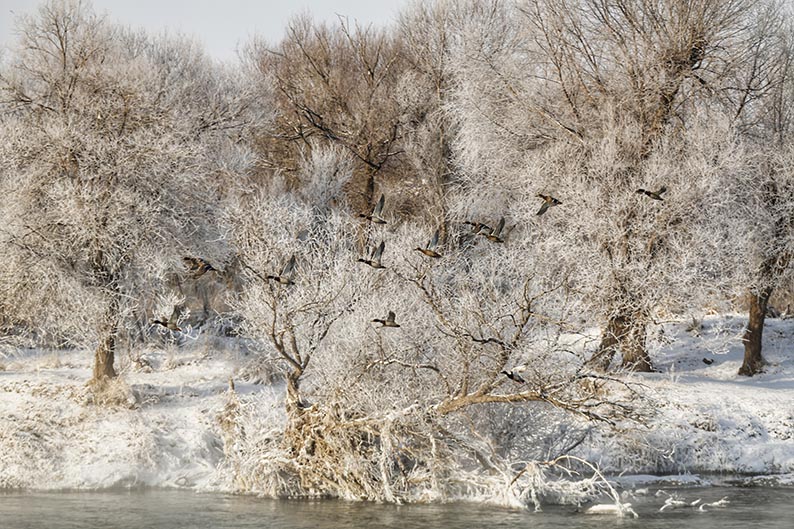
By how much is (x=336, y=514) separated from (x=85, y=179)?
1117 cm

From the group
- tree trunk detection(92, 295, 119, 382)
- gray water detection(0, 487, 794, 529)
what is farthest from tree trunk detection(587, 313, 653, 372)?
tree trunk detection(92, 295, 119, 382)

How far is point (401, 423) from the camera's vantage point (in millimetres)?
18641

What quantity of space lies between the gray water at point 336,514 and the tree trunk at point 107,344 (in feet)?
18.2

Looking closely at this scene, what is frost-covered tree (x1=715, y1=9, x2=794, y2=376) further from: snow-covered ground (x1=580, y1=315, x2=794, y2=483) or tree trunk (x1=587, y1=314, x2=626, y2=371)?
tree trunk (x1=587, y1=314, x2=626, y2=371)

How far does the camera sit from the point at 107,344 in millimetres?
25250

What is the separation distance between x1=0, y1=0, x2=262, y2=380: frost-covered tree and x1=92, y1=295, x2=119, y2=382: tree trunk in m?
0.03

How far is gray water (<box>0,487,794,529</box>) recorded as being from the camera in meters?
16.7

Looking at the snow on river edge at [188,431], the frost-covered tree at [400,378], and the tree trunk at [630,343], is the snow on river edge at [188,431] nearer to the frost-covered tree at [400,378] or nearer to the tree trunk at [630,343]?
the tree trunk at [630,343]

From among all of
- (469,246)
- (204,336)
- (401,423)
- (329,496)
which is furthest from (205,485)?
(469,246)

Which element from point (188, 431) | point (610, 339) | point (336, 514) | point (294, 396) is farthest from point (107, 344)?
point (610, 339)

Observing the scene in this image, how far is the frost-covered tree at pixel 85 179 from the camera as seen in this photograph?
2444 centimetres

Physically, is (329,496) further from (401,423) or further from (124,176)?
(124,176)

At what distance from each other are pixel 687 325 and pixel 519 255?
10.5m

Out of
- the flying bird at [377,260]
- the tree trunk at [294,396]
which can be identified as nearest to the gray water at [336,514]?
the tree trunk at [294,396]
